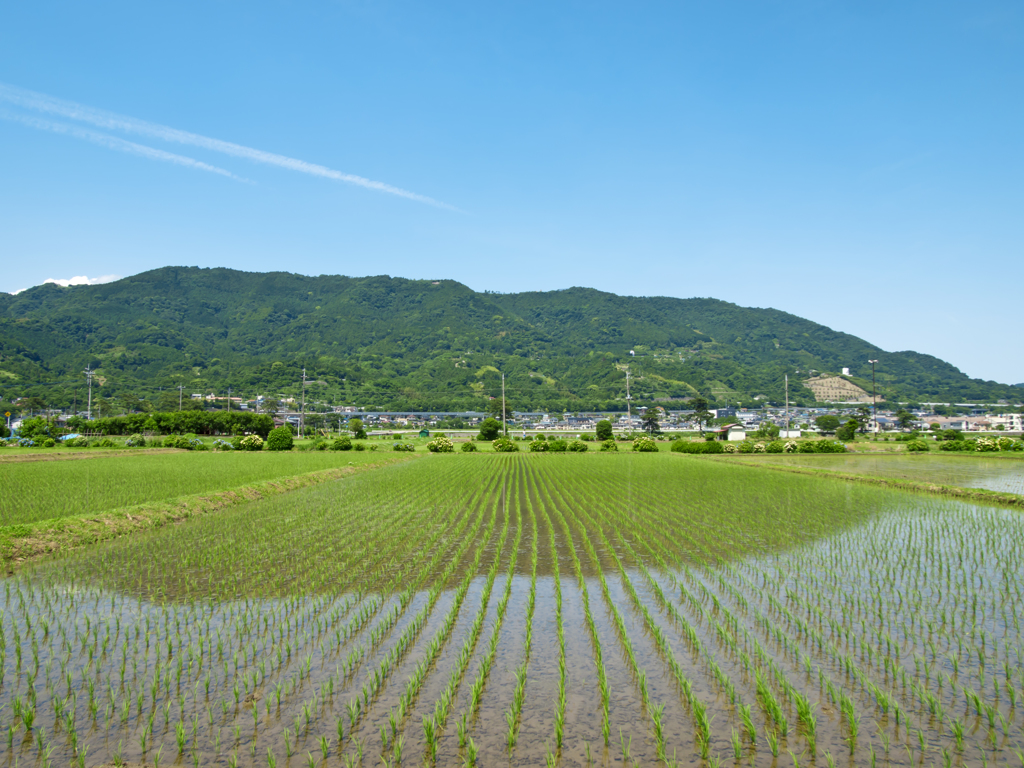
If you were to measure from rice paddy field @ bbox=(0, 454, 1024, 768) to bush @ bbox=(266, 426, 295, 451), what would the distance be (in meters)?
36.8

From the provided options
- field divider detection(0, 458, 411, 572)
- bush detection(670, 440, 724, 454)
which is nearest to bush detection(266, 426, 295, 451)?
field divider detection(0, 458, 411, 572)

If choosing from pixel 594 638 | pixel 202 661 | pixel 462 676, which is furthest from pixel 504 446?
pixel 462 676

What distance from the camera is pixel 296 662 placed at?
19.8ft

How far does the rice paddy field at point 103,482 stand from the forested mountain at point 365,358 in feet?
268

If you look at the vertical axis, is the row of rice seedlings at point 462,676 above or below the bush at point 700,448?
above

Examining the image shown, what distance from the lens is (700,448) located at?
47688 millimetres

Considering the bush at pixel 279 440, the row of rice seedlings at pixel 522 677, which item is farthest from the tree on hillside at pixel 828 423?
the row of rice seedlings at pixel 522 677

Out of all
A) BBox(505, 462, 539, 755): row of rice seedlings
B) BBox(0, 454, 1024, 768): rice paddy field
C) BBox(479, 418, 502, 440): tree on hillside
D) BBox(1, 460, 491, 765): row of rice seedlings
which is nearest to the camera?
BBox(0, 454, 1024, 768): rice paddy field

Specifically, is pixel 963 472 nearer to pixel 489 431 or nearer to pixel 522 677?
pixel 522 677

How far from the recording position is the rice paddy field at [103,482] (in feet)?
50.8

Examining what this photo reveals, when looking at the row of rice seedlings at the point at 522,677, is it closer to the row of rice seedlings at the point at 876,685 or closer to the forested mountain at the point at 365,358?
the row of rice seedlings at the point at 876,685

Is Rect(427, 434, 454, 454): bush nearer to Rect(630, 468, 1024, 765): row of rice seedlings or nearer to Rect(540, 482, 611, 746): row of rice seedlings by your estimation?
Rect(540, 482, 611, 746): row of rice seedlings

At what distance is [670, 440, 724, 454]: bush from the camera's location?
4712cm

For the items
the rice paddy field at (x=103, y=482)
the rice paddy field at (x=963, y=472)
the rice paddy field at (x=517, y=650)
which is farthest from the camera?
the rice paddy field at (x=963, y=472)
